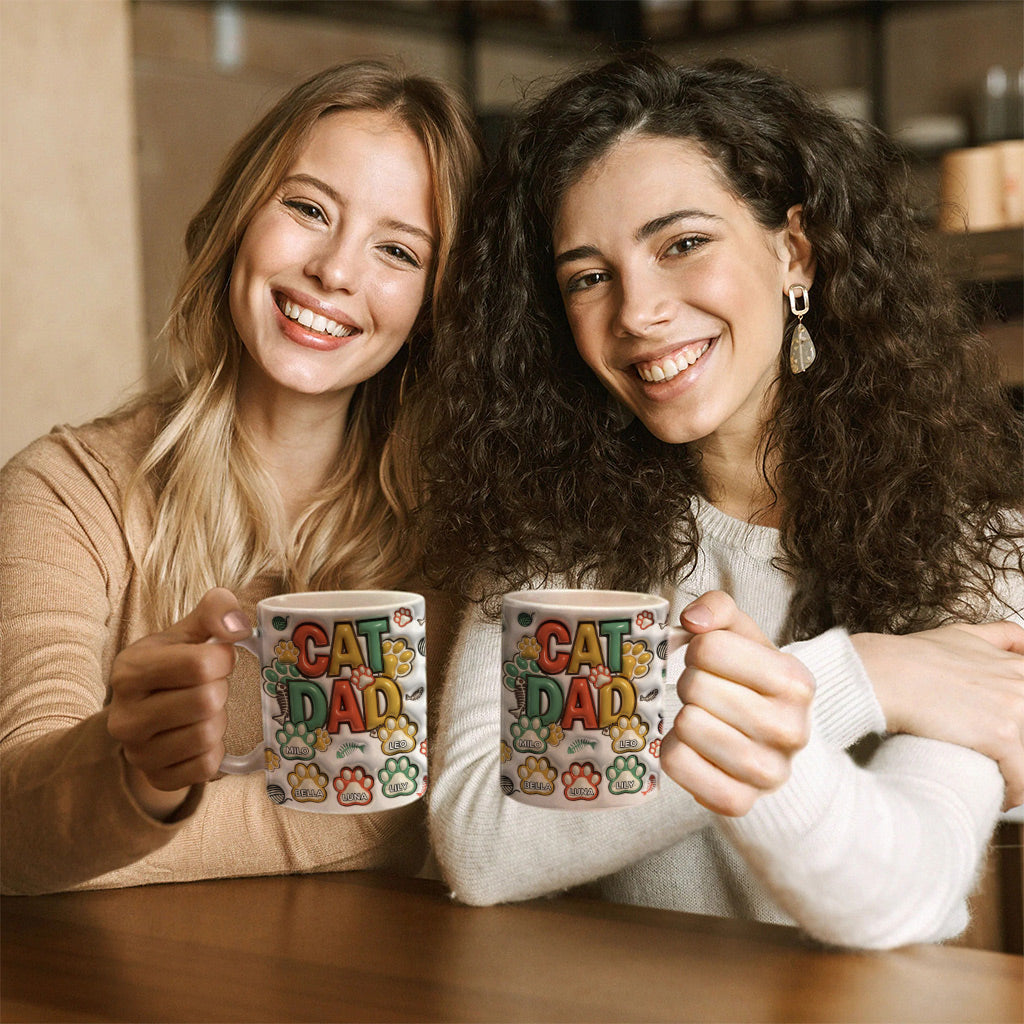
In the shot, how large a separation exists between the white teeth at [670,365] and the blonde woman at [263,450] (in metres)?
0.29

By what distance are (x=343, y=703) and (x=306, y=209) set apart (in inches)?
28.9

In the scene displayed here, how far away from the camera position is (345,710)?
80 cm

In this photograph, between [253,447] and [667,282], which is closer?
[667,282]

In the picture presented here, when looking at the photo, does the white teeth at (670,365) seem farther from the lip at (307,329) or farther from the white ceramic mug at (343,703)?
the white ceramic mug at (343,703)

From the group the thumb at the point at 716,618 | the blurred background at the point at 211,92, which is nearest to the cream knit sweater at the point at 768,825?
the thumb at the point at 716,618

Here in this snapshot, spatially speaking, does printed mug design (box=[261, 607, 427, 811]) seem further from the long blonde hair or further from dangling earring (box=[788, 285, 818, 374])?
dangling earring (box=[788, 285, 818, 374])

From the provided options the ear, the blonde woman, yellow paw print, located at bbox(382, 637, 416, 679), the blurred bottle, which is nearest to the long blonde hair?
the blonde woman

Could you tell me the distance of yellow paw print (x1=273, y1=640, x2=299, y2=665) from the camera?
799 millimetres

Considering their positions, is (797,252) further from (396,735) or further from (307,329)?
(396,735)

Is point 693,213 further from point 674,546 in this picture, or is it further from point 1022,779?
point 1022,779

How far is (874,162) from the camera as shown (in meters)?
1.35

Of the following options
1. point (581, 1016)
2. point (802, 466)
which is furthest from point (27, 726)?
point (802, 466)

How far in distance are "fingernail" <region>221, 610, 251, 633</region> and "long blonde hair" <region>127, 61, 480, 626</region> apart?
517 mm

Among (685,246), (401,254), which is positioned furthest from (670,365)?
(401,254)
